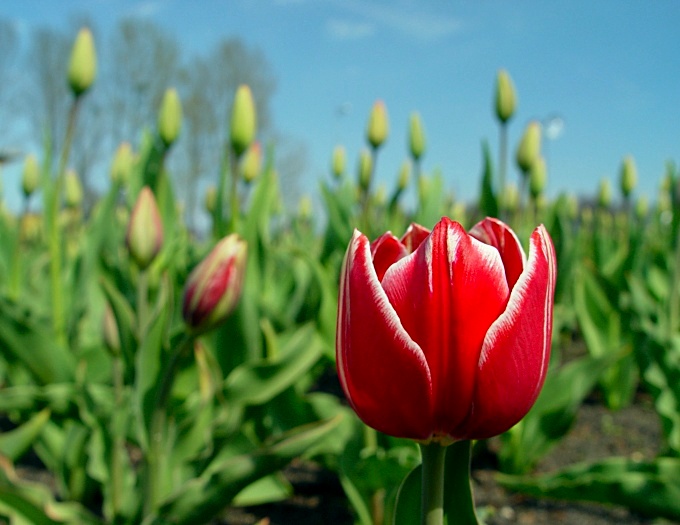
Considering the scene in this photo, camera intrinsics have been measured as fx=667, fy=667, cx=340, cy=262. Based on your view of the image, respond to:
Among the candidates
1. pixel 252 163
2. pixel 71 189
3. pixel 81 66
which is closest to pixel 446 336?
pixel 81 66

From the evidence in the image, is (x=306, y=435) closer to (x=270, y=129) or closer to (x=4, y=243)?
(x=4, y=243)

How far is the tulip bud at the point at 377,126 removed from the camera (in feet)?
6.09

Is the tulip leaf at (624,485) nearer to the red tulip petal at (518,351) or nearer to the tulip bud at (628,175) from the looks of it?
the red tulip petal at (518,351)

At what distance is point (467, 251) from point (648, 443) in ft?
6.29

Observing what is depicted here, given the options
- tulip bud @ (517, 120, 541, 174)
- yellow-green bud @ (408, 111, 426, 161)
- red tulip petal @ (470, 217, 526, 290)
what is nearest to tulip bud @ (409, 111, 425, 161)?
yellow-green bud @ (408, 111, 426, 161)

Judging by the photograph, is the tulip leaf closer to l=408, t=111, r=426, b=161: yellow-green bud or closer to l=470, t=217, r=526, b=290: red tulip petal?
l=470, t=217, r=526, b=290: red tulip petal

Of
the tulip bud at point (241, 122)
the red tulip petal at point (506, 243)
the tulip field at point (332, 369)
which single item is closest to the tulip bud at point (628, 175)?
the tulip field at point (332, 369)

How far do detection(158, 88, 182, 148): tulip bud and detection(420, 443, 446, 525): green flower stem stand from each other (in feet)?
3.95

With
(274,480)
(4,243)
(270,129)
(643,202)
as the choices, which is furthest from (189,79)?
(274,480)

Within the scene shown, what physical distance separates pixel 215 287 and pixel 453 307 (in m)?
0.51

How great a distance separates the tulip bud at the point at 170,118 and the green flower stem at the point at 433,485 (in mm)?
1203

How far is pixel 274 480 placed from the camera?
137 centimetres

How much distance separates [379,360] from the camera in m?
0.43

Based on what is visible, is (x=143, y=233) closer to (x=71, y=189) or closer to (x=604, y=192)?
(x=71, y=189)
